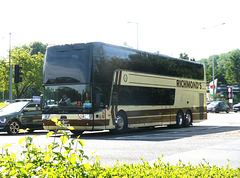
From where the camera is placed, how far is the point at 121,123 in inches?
686

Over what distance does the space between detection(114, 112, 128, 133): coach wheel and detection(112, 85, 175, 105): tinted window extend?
1.79ft

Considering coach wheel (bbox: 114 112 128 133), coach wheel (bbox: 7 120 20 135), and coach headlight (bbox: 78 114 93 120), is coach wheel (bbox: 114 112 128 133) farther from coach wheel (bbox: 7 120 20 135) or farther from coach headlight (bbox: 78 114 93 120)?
coach wheel (bbox: 7 120 20 135)

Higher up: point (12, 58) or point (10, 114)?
point (12, 58)

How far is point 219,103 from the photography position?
52125 millimetres

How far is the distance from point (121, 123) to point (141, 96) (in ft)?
6.50

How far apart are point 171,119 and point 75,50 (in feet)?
25.0

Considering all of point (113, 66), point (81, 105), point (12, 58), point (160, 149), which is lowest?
point (160, 149)

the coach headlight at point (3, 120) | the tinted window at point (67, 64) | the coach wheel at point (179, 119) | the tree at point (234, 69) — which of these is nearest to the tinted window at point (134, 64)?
the tinted window at point (67, 64)

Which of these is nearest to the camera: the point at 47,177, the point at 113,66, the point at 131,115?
the point at 47,177

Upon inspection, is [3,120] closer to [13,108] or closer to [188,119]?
[13,108]

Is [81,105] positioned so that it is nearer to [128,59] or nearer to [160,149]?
[128,59]

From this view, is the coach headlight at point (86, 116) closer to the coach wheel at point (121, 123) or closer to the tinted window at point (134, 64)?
the tinted window at point (134, 64)

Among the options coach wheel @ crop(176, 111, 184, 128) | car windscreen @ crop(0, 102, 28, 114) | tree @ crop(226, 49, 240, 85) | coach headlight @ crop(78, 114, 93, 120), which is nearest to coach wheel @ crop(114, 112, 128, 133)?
coach headlight @ crop(78, 114, 93, 120)

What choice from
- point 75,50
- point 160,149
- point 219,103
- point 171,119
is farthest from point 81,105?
point 219,103
